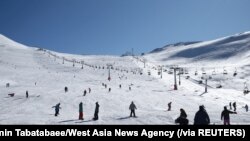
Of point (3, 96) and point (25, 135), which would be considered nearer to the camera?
point (25, 135)

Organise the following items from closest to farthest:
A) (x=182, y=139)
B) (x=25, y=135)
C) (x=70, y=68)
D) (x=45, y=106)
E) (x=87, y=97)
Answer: (x=182, y=139) → (x=25, y=135) → (x=45, y=106) → (x=87, y=97) → (x=70, y=68)

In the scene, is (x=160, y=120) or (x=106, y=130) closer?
(x=106, y=130)

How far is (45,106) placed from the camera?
123 feet

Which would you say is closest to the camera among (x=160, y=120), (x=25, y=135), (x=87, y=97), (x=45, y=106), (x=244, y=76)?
(x=25, y=135)

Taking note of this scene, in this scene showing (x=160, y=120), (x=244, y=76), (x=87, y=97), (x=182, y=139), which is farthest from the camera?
(x=244, y=76)

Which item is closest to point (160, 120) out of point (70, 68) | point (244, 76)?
point (70, 68)

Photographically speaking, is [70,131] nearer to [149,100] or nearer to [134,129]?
[134,129]

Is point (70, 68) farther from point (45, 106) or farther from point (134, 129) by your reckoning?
point (134, 129)

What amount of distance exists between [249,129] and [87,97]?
34.1 m

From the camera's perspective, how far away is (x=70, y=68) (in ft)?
332

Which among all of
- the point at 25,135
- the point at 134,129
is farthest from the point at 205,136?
the point at 25,135

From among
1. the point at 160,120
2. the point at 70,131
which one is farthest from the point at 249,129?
the point at 160,120

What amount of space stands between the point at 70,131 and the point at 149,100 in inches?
1365

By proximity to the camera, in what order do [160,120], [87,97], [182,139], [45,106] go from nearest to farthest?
[182,139], [160,120], [45,106], [87,97]
